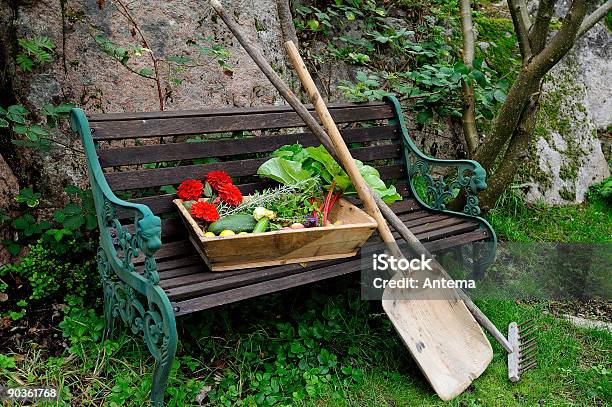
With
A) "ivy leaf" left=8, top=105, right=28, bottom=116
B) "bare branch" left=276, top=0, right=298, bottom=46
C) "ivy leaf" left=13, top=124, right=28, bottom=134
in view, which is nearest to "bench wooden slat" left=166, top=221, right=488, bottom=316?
"ivy leaf" left=13, top=124, right=28, bottom=134

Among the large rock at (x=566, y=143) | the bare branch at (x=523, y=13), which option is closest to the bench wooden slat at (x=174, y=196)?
the bare branch at (x=523, y=13)

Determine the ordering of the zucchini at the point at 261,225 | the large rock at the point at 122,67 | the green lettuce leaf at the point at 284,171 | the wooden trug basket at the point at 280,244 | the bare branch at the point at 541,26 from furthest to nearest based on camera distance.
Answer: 1. the bare branch at the point at 541,26
2. the large rock at the point at 122,67
3. the green lettuce leaf at the point at 284,171
4. the zucchini at the point at 261,225
5. the wooden trug basket at the point at 280,244

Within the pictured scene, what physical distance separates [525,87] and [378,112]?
1.01 m

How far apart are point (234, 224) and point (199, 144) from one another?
63cm

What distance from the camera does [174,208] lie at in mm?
3291

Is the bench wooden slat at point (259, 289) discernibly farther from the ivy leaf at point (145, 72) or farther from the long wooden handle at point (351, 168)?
the ivy leaf at point (145, 72)

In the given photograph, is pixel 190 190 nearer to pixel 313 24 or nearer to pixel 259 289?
pixel 259 289

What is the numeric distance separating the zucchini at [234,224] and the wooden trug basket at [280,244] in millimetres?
84

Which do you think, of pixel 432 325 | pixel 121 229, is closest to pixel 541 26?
pixel 432 325

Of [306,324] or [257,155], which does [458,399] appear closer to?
[306,324]

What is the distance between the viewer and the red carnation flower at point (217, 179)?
329 centimetres

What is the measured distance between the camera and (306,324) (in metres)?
3.48

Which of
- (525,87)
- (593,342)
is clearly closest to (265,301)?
Result: (593,342)

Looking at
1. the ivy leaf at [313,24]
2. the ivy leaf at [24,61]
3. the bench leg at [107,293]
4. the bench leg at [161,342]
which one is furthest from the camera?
the ivy leaf at [313,24]
